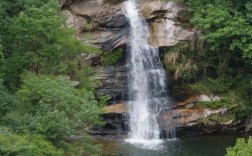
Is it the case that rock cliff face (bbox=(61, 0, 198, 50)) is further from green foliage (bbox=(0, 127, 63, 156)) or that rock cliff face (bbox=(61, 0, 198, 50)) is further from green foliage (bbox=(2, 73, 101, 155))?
green foliage (bbox=(0, 127, 63, 156))

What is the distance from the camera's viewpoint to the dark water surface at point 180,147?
26.2m

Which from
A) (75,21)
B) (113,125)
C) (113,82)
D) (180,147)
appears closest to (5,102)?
(113,125)

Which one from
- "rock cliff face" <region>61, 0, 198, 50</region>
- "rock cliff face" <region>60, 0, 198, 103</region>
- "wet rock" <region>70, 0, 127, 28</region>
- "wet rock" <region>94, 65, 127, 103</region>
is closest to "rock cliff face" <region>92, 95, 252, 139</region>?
"wet rock" <region>94, 65, 127, 103</region>

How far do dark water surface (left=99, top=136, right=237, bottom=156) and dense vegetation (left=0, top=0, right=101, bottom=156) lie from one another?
4.06m

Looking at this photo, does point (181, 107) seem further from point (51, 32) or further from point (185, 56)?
point (51, 32)

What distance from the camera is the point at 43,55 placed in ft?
82.0

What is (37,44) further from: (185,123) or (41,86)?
(185,123)

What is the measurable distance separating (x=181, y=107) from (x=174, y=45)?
462 cm

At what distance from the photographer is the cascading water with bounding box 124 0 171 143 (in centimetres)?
3095

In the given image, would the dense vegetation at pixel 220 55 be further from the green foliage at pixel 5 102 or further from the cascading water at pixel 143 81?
the green foliage at pixel 5 102

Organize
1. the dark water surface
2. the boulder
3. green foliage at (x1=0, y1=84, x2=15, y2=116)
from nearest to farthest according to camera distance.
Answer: green foliage at (x1=0, y1=84, x2=15, y2=116), the dark water surface, the boulder

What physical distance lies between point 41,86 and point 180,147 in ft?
36.3

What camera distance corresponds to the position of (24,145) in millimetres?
15891

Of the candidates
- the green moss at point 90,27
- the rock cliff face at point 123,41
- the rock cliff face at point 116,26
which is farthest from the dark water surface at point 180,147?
the green moss at point 90,27
